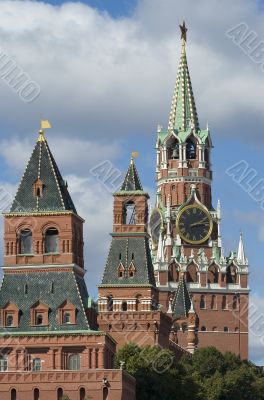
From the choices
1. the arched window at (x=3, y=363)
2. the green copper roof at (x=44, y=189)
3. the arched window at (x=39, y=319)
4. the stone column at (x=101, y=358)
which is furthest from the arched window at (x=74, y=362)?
A: the green copper roof at (x=44, y=189)

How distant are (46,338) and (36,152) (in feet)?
50.2

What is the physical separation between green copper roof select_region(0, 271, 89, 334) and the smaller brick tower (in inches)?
1218

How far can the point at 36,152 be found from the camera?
16850 cm

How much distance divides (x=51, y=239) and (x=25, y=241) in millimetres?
2002

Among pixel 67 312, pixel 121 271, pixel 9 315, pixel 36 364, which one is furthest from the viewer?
pixel 121 271

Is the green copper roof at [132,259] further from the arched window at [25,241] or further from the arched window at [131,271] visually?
the arched window at [25,241]

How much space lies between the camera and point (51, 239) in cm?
16588

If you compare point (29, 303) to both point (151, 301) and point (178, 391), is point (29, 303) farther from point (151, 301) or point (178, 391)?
point (151, 301)

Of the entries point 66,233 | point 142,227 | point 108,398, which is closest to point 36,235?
point 66,233

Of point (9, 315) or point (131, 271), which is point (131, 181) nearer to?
point (131, 271)

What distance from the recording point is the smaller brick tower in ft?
641

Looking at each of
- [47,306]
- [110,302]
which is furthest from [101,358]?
[110,302]

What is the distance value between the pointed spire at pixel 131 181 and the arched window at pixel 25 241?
3083cm

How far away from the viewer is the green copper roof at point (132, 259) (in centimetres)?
19538
